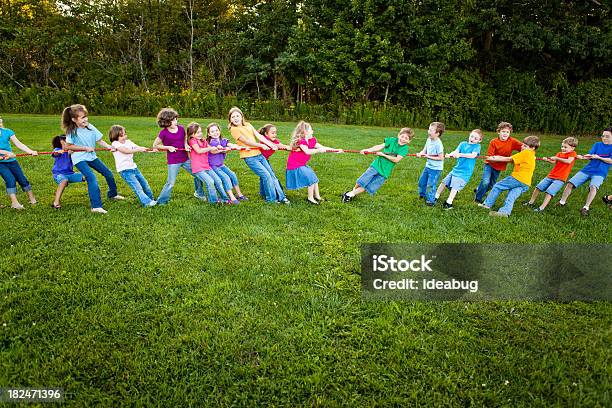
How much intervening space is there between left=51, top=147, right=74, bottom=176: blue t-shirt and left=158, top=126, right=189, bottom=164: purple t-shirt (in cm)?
137

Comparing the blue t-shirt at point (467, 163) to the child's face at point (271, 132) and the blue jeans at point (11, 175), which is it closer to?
the child's face at point (271, 132)

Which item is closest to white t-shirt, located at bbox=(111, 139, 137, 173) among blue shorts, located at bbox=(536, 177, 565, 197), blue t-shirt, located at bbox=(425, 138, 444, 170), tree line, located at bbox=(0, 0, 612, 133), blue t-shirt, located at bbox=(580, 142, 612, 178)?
blue t-shirt, located at bbox=(425, 138, 444, 170)

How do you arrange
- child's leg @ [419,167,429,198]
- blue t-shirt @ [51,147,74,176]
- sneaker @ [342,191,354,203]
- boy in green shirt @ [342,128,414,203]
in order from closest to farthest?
blue t-shirt @ [51,147,74,176], boy in green shirt @ [342,128,414,203], sneaker @ [342,191,354,203], child's leg @ [419,167,429,198]

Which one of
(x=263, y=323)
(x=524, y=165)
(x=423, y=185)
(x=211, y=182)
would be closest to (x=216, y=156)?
(x=211, y=182)

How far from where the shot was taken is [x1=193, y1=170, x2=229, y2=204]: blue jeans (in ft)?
21.3

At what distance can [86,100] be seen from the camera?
66.5 ft

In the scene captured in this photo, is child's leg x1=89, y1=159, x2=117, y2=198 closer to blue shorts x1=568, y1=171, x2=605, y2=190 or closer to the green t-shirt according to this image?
the green t-shirt

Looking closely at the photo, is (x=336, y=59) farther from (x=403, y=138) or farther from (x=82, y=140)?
(x=82, y=140)

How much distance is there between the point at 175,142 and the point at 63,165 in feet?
5.42

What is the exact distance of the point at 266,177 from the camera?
6770 millimetres

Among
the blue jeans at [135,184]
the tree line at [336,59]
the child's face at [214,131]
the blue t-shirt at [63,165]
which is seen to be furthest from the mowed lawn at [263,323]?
the tree line at [336,59]

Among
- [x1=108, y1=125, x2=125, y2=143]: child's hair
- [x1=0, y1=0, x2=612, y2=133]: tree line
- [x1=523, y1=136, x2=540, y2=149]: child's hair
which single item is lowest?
[x1=523, y1=136, x2=540, y2=149]: child's hair

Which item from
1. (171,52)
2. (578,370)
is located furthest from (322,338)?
(171,52)

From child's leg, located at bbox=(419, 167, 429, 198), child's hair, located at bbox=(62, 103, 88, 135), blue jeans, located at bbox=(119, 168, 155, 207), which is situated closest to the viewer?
child's hair, located at bbox=(62, 103, 88, 135)
